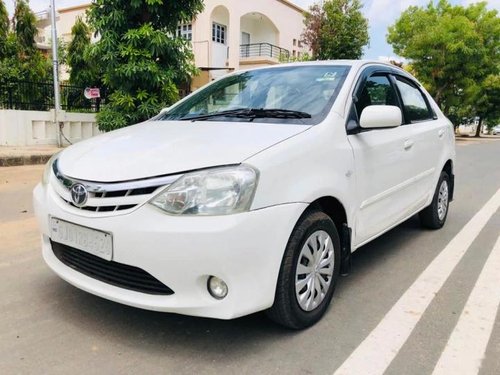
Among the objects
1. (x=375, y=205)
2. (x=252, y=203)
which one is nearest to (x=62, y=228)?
(x=252, y=203)

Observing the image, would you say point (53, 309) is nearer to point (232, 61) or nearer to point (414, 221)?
point (414, 221)

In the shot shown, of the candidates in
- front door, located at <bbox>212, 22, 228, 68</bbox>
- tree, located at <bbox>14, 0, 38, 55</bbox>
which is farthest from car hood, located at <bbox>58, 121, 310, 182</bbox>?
front door, located at <bbox>212, 22, 228, 68</bbox>

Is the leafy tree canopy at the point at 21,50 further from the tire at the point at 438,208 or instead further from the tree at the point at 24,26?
the tire at the point at 438,208

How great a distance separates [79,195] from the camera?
98.2 inches

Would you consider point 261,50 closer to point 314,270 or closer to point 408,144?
point 408,144

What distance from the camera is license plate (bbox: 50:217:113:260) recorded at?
2406 millimetres

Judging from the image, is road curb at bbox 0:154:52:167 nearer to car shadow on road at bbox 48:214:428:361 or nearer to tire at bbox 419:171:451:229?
car shadow on road at bbox 48:214:428:361

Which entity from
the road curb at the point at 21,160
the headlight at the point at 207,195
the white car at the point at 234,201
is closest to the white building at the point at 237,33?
the road curb at the point at 21,160

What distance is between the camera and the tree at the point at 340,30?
20.5m

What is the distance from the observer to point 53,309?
297 cm

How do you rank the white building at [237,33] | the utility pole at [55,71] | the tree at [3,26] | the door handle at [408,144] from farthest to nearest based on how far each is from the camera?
the white building at [237,33]
the tree at [3,26]
the utility pole at [55,71]
the door handle at [408,144]

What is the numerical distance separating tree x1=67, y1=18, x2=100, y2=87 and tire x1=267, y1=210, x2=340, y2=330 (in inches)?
514

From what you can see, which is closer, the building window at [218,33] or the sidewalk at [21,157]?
the sidewalk at [21,157]

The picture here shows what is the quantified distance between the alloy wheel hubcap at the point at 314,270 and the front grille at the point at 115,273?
0.74 metres
